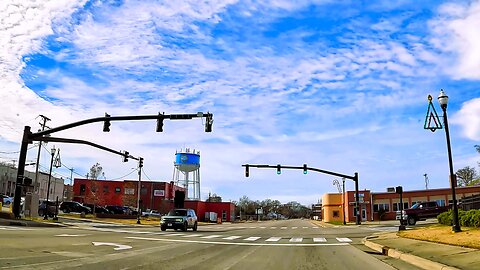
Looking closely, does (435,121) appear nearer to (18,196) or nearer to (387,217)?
(18,196)

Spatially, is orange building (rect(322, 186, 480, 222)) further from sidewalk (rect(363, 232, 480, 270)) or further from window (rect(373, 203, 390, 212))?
sidewalk (rect(363, 232, 480, 270))

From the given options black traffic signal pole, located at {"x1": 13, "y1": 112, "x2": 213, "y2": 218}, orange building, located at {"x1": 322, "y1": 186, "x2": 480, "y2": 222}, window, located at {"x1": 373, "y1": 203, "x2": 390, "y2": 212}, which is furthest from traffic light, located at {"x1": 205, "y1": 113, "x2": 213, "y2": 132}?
window, located at {"x1": 373, "y1": 203, "x2": 390, "y2": 212}

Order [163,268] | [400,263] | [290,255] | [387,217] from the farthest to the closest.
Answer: [387,217] < [290,255] < [400,263] < [163,268]

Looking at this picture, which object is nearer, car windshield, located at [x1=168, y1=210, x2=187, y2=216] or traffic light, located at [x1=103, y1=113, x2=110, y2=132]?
traffic light, located at [x1=103, y1=113, x2=110, y2=132]

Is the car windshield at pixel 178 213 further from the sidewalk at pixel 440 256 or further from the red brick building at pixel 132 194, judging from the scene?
the red brick building at pixel 132 194

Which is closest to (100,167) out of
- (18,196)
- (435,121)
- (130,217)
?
(130,217)

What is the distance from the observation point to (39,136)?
2881 cm

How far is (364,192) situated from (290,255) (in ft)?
212

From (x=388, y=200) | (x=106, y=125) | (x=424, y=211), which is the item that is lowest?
(x=424, y=211)

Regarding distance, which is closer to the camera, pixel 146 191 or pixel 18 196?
pixel 18 196

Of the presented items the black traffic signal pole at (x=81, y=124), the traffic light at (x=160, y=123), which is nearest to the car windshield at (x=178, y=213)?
the black traffic signal pole at (x=81, y=124)

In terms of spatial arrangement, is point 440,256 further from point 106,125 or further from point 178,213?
point 178,213

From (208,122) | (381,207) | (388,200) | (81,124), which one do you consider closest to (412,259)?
(208,122)

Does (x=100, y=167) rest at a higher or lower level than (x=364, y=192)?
higher
